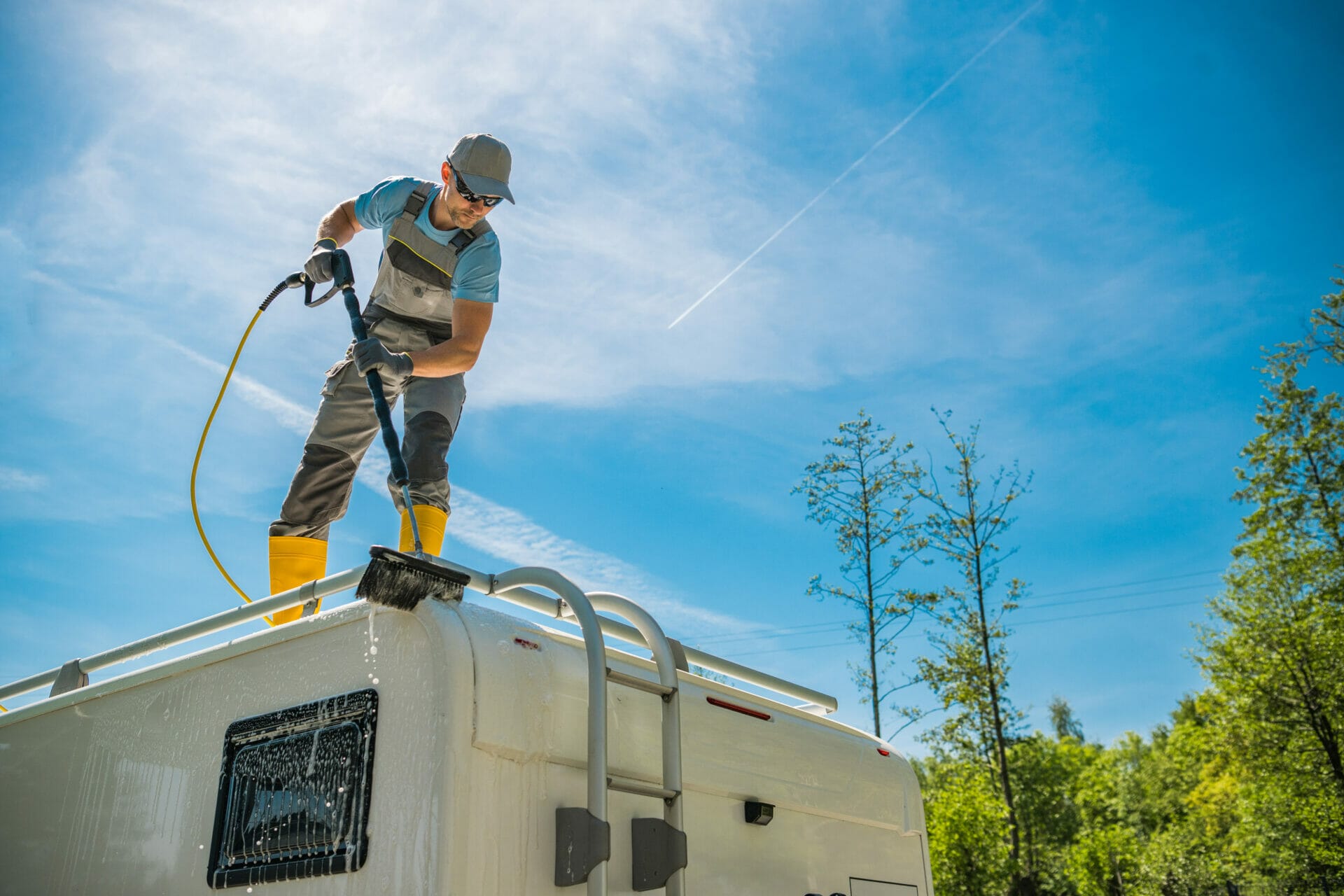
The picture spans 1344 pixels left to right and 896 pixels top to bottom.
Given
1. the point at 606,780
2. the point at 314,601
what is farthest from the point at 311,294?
the point at 606,780

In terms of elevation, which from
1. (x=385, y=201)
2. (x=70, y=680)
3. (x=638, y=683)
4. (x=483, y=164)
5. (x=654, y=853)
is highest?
(x=385, y=201)

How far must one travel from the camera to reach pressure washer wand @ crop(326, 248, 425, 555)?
12.2ft

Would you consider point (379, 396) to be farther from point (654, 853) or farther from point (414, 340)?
point (654, 853)

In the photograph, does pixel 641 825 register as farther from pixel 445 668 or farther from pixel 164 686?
pixel 164 686

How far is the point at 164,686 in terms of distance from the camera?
2.79m

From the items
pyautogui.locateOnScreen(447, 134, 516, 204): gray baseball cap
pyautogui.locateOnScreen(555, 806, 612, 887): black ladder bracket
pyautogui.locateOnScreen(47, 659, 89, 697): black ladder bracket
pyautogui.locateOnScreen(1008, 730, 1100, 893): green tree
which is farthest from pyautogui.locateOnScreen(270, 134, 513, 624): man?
pyautogui.locateOnScreen(1008, 730, 1100, 893): green tree

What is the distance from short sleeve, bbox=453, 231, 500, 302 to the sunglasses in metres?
0.22

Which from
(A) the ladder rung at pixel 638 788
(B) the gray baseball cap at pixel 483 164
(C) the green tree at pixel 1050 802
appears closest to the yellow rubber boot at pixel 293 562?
(B) the gray baseball cap at pixel 483 164

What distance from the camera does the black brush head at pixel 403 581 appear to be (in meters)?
2.27

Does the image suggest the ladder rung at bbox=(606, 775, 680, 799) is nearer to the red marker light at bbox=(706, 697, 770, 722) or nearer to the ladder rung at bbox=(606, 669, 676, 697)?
the ladder rung at bbox=(606, 669, 676, 697)

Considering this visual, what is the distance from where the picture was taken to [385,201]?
457 centimetres

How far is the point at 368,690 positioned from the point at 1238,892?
149 feet

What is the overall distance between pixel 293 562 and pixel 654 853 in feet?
7.60

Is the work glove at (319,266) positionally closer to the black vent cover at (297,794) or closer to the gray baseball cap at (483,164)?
the gray baseball cap at (483,164)
